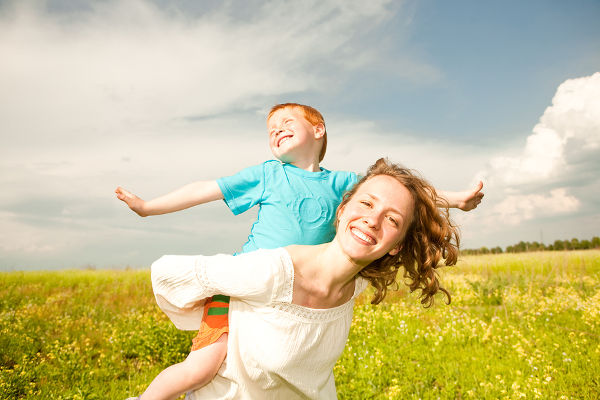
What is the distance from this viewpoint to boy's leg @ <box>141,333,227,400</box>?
2.82 meters

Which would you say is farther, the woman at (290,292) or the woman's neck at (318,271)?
the woman's neck at (318,271)

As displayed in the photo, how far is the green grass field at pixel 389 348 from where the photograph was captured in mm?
5031

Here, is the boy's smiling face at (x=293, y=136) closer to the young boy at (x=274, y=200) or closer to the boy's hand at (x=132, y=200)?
the young boy at (x=274, y=200)

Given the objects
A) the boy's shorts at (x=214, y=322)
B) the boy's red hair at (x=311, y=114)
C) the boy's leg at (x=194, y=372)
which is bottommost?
the boy's leg at (x=194, y=372)

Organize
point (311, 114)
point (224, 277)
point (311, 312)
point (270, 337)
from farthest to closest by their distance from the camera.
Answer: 1. point (311, 114)
2. point (311, 312)
3. point (270, 337)
4. point (224, 277)

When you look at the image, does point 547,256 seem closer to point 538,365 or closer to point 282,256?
point 538,365

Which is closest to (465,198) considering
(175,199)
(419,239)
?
(419,239)

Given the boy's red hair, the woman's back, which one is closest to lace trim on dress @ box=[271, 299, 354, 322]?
the woman's back

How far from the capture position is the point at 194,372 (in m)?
2.82

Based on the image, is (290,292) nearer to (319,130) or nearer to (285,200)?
(285,200)

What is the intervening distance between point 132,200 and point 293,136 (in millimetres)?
1268

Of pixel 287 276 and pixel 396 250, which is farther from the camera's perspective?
pixel 396 250

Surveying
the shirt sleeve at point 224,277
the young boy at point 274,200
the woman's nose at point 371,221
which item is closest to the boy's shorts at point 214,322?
the young boy at point 274,200

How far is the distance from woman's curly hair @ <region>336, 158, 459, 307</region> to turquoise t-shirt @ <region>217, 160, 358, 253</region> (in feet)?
0.64
